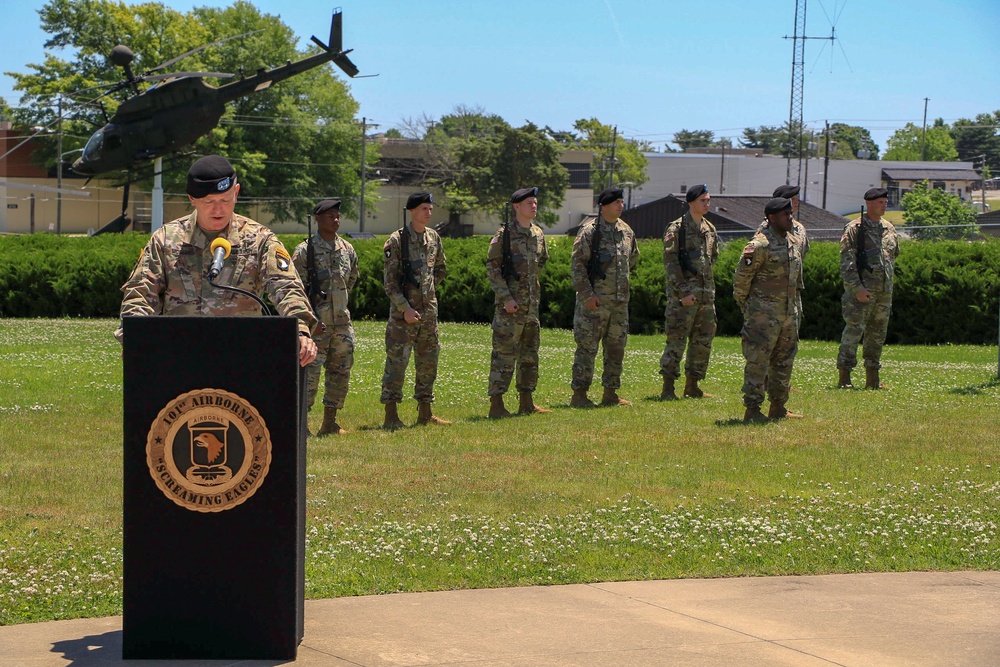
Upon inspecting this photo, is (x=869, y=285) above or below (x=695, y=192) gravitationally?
below

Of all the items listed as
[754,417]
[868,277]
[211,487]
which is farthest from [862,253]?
[211,487]

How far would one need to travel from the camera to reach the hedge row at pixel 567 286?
23484 mm

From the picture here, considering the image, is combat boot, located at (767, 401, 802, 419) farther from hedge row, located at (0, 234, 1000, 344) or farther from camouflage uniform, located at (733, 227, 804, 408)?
hedge row, located at (0, 234, 1000, 344)

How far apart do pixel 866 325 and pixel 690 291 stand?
7.93 feet

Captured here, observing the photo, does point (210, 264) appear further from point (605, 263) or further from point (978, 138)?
point (978, 138)

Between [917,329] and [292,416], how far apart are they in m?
21.1

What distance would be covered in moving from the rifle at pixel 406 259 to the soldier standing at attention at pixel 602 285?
2.10 meters

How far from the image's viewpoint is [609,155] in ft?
387

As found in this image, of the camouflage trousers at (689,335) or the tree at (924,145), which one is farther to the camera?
the tree at (924,145)

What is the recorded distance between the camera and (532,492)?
864 cm

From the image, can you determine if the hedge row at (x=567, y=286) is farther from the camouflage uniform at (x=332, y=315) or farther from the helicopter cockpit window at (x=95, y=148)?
the camouflage uniform at (x=332, y=315)

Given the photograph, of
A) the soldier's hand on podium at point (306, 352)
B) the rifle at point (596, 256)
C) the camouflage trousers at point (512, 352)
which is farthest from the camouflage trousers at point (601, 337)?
the soldier's hand on podium at point (306, 352)

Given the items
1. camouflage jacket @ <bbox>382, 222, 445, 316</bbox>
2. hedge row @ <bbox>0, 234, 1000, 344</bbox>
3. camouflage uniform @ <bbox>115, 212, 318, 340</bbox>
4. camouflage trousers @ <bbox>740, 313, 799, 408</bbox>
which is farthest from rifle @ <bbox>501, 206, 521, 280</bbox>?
hedge row @ <bbox>0, 234, 1000, 344</bbox>

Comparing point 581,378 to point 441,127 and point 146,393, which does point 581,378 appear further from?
point 441,127
